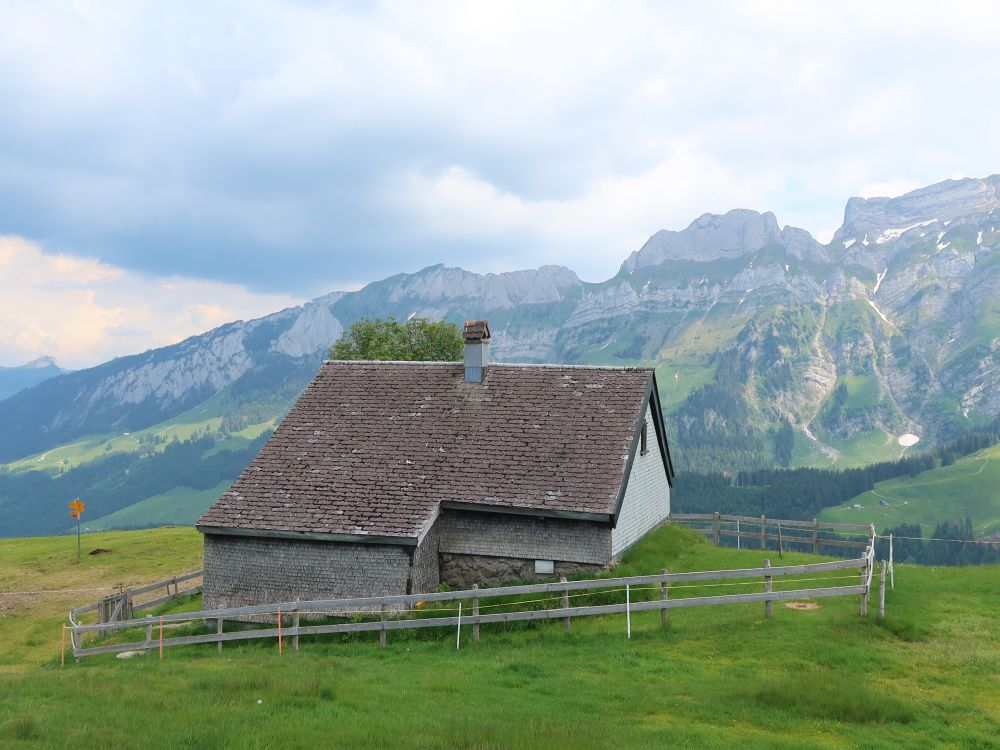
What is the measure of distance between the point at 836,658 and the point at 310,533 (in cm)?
1432

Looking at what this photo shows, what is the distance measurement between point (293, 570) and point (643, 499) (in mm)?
12438

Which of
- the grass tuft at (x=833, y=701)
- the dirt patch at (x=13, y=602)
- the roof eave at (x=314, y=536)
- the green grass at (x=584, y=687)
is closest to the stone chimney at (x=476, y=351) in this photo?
the roof eave at (x=314, y=536)

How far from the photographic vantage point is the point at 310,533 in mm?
21859

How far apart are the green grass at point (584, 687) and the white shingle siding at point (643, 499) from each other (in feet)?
16.5

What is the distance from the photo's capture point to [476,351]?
2711cm

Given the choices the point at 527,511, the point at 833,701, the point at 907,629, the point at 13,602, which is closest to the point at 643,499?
the point at 527,511

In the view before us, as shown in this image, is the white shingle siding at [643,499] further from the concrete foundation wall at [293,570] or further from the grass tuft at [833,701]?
the grass tuft at [833,701]

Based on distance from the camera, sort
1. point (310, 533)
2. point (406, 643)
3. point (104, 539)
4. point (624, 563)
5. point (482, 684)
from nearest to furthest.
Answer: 1. point (482, 684)
2. point (406, 643)
3. point (310, 533)
4. point (624, 563)
5. point (104, 539)

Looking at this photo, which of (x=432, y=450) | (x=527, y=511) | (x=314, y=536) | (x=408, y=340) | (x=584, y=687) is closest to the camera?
(x=584, y=687)

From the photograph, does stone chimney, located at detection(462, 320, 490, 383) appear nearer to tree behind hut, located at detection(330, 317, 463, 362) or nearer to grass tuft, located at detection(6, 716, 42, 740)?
grass tuft, located at detection(6, 716, 42, 740)

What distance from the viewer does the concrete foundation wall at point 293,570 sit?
21516 mm

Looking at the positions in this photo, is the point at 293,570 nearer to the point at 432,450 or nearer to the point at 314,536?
the point at 314,536

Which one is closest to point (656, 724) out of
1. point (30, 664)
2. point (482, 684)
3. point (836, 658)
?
point (482, 684)

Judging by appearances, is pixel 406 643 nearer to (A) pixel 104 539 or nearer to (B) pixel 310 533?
(B) pixel 310 533
